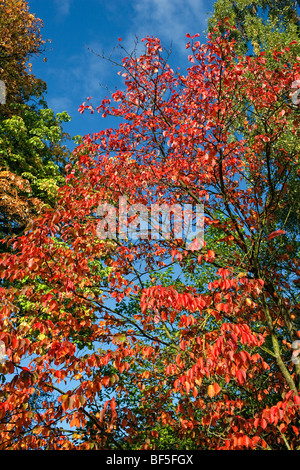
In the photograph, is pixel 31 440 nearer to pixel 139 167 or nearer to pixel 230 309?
pixel 230 309

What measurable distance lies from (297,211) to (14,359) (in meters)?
10.6

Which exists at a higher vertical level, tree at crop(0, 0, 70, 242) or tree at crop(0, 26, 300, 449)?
tree at crop(0, 0, 70, 242)

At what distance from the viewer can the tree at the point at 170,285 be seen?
471 centimetres

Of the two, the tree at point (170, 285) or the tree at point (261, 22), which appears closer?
the tree at point (170, 285)

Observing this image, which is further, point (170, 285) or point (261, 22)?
point (261, 22)

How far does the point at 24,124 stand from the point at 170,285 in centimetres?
1396

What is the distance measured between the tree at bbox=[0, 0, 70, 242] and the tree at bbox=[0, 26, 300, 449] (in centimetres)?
866

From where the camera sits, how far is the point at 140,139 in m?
8.63

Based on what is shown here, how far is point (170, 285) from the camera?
7430mm

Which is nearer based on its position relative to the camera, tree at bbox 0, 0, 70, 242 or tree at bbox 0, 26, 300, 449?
tree at bbox 0, 26, 300, 449

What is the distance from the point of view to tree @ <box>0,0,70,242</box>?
53.9 ft

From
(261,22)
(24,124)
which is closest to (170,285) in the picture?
(24,124)

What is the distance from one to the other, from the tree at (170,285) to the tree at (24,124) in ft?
28.4

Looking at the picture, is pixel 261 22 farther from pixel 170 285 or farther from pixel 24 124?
pixel 170 285
